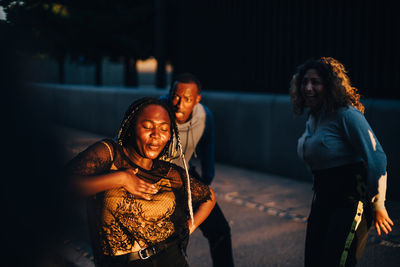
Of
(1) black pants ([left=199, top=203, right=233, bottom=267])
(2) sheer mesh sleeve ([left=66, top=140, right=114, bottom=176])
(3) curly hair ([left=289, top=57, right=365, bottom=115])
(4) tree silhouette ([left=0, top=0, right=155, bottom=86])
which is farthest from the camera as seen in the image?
(4) tree silhouette ([left=0, top=0, right=155, bottom=86])

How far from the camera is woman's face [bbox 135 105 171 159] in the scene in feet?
7.96

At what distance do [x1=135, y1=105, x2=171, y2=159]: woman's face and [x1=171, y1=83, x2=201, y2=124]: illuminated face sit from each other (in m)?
1.23

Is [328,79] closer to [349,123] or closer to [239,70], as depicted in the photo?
[349,123]

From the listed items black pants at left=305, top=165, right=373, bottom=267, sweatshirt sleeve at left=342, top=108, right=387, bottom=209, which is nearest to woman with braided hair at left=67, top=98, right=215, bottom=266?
black pants at left=305, top=165, right=373, bottom=267

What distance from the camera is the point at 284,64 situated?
10.2 meters

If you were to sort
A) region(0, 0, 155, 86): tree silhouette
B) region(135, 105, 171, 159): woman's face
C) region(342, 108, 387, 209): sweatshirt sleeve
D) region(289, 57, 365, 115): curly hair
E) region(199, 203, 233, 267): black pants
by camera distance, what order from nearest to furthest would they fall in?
region(135, 105, 171, 159): woman's face → region(342, 108, 387, 209): sweatshirt sleeve → region(289, 57, 365, 115): curly hair → region(199, 203, 233, 267): black pants → region(0, 0, 155, 86): tree silhouette

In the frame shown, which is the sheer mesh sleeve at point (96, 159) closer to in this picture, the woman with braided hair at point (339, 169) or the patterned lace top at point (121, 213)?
the patterned lace top at point (121, 213)

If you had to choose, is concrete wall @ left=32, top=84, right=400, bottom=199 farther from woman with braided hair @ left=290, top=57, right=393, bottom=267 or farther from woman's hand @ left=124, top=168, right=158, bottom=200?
woman's hand @ left=124, top=168, right=158, bottom=200

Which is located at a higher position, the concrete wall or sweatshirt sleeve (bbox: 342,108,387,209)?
sweatshirt sleeve (bbox: 342,108,387,209)

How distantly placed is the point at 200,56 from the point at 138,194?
10.6 meters

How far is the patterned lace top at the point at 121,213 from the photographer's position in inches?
89.4

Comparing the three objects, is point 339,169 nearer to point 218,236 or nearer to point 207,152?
point 218,236

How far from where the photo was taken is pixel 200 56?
12.6 metres

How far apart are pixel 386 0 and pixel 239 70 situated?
3.93m
